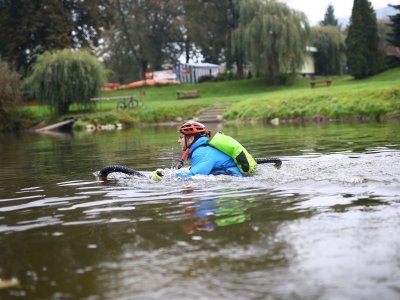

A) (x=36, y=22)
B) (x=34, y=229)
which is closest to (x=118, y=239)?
(x=34, y=229)

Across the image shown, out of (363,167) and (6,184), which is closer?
(363,167)

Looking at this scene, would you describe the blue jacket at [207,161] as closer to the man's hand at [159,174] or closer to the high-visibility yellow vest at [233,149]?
the high-visibility yellow vest at [233,149]

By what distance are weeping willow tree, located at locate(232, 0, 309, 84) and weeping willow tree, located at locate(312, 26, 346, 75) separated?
14.0m

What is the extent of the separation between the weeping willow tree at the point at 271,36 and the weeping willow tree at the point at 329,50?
13983 mm

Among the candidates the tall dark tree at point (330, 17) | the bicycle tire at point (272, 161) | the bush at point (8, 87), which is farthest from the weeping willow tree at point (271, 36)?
the tall dark tree at point (330, 17)

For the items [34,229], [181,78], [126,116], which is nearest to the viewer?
[34,229]

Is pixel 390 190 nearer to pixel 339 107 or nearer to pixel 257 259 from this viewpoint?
pixel 257 259

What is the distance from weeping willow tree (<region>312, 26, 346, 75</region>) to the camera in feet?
214

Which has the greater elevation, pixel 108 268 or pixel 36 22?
pixel 36 22

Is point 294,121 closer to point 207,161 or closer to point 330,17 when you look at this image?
point 207,161

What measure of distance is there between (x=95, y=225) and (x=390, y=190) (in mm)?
4230

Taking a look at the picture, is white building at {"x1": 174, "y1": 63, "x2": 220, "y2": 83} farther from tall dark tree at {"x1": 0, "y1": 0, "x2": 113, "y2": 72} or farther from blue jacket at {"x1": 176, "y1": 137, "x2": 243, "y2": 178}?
blue jacket at {"x1": 176, "y1": 137, "x2": 243, "y2": 178}

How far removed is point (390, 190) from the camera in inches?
318

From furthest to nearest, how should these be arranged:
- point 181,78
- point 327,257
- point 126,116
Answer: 1. point 181,78
2. point 126,116
3. point 327,257
